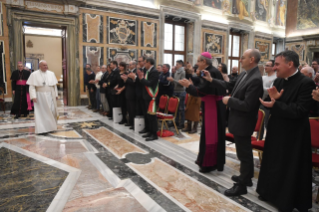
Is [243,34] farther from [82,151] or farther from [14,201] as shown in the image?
[14,201]

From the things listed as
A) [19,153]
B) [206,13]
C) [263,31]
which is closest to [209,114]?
[19,153]

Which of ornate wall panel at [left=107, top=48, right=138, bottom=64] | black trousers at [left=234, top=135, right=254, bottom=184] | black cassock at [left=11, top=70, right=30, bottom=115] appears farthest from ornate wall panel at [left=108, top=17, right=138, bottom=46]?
black trousers at [left=234, top=135, right=254, bottom=184]

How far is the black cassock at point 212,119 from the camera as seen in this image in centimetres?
337

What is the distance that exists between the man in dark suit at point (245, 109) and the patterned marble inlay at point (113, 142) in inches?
83.5

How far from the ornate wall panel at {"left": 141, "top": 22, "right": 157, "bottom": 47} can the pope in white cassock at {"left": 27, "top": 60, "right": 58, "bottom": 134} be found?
609 centimetres

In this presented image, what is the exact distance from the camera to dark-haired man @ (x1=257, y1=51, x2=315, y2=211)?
2357 millimetres

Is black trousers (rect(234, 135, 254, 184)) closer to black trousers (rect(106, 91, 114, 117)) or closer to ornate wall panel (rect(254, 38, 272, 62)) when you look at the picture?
black trousers (rect(106, 91, 114, 117))

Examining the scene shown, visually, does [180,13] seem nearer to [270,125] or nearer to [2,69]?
[2,69]

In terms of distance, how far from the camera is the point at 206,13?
520 inches

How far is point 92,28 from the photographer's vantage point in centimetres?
986

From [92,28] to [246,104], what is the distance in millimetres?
8748

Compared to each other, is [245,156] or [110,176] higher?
[245,156]

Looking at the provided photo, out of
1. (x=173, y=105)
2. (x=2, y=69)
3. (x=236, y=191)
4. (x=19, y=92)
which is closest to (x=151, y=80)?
(x=173, y=105)

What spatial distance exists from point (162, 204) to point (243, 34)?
50.3 ft
